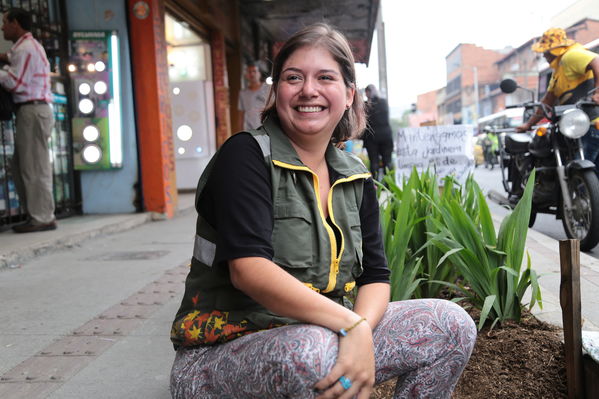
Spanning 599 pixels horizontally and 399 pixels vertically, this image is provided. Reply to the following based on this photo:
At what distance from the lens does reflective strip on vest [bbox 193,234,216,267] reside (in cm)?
151

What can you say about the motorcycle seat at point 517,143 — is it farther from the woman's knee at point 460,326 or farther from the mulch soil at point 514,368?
the woman's knee at point 460,326

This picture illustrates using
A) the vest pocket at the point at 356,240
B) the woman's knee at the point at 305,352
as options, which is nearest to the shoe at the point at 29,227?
the vest pocket at the point at 356,240

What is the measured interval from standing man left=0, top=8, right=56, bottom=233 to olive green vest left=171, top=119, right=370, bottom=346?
409cm

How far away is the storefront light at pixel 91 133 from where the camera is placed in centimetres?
656

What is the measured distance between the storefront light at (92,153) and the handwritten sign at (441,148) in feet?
11.7

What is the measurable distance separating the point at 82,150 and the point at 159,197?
1.03 m

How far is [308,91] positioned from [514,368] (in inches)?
47.3

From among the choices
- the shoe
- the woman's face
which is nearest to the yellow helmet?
the woman's face

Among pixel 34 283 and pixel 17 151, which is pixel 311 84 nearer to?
pixel 34 283

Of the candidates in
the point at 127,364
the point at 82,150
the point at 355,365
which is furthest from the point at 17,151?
the point at 355,365

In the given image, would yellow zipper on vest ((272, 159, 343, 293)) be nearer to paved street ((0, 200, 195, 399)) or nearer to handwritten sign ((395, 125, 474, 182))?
paved street ((0, 200, 195, 399))

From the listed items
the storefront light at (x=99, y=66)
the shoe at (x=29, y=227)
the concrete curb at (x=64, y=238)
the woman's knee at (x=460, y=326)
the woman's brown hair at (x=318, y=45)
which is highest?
the storefront light at (x=99, y=66)

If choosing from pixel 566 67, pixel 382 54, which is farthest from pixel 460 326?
Answer: pixel 382 54

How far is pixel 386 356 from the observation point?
1.51m
